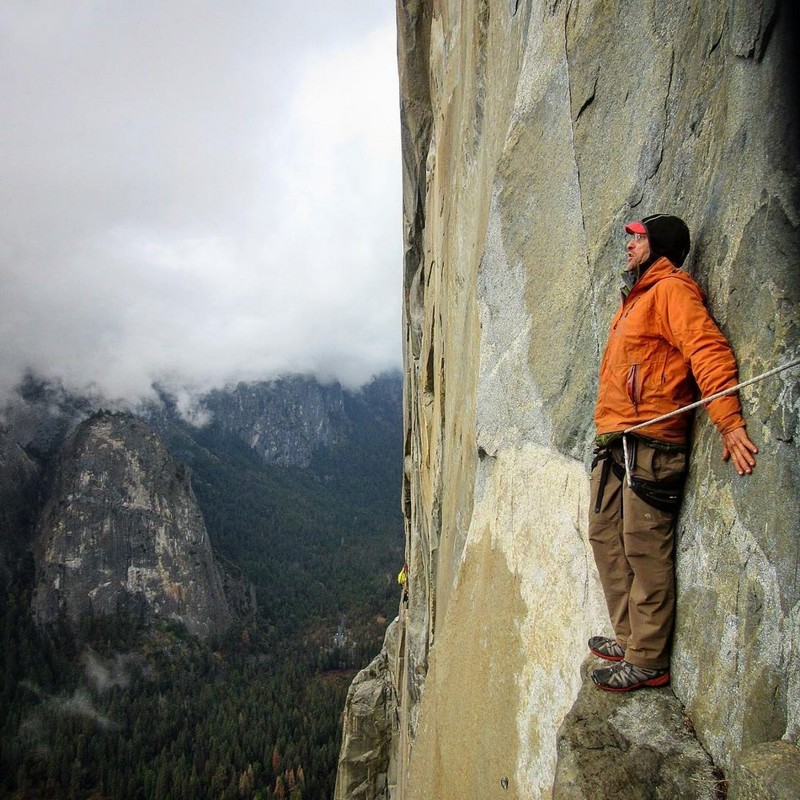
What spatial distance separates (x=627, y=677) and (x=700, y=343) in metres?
1.93

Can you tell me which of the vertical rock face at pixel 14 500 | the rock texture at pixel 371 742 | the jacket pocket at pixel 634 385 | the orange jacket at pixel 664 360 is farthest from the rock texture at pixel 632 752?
the vertical rock face at pixel 14 500

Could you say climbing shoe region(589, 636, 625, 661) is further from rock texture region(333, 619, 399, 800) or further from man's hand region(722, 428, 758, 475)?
rock texture region(333, 619, 399, 800)

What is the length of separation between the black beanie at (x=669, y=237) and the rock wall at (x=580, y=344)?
149mm

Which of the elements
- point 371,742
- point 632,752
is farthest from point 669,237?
point 371,742

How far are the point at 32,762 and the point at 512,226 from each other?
236 ft

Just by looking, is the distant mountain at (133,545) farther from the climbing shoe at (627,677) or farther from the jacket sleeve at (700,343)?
the jacket sleeve at (700,343)

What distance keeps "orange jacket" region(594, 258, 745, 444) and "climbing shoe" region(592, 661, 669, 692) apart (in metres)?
1.33

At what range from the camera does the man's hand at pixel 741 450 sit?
8.69 ft

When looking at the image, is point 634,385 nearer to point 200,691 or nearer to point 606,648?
point 606,648

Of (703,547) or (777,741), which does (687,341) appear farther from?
(777,741)

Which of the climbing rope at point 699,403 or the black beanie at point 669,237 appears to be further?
the black beanie at point 669,237

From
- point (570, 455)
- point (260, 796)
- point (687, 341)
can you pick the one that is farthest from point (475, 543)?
point (260, 796)

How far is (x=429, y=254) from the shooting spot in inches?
463

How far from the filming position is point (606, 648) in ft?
11.3
